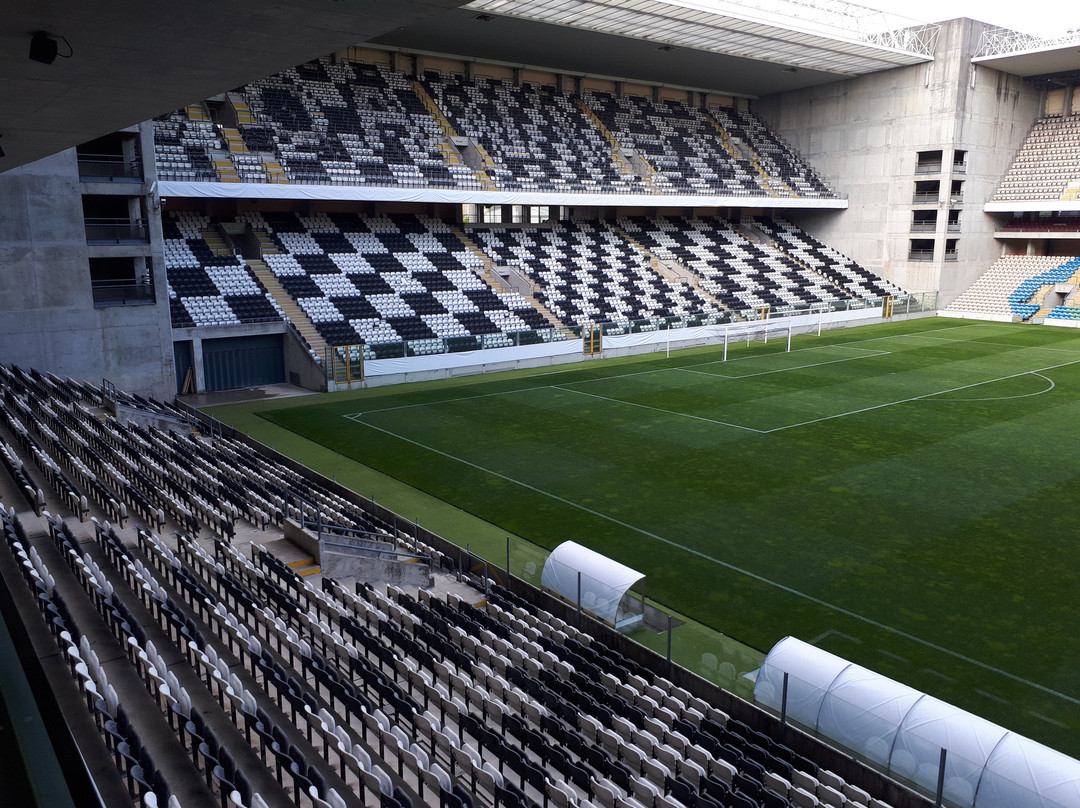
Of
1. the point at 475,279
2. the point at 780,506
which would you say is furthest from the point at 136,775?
the point at 475,279

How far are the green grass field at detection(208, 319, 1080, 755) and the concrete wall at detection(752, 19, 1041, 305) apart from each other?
65.5 ft

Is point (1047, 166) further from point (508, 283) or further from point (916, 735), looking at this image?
point (916, 735)

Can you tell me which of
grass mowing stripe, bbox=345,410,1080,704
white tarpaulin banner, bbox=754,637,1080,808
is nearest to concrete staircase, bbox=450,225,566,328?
grass mowing stripe, bbox=345,410,1080,704

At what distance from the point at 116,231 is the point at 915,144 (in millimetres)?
45764

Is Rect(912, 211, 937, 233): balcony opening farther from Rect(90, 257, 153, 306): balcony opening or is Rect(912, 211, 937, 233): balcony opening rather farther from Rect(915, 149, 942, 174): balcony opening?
Rect(90, 257, 153, 306): balcony opening

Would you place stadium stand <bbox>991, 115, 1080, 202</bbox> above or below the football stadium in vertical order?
above

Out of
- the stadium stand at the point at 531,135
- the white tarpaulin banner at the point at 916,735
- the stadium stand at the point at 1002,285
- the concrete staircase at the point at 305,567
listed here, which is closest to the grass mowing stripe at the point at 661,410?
the concrete staircase at the point at 305,567

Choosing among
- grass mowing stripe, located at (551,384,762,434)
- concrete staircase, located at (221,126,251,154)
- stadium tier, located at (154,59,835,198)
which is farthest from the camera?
stadium tier, located at (154,59,835,198)

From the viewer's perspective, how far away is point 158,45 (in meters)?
5.85

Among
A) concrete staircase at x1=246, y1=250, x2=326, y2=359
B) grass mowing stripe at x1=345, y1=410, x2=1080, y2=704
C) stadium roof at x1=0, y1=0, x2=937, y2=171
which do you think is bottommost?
grass mowing stripe at x1=345, y1=410, x2=1080, y2=704

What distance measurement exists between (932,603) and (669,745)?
638cm

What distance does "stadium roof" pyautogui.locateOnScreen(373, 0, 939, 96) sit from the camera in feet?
123

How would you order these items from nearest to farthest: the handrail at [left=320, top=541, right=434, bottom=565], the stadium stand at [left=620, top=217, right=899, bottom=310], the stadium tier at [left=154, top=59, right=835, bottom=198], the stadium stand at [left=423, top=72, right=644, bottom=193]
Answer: the handrail at [left=320, top=541, right=434, bottom=565], the stadium tier at [left=154, top=59, right=835, bottom=198], the stadium stand at [left=423, top=72, right=644, bottom=193], the stadium stand at [left=620, top=217, right=899, bottom=310]

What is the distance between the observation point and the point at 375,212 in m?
42.5
